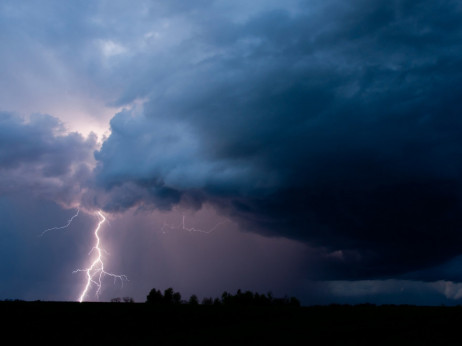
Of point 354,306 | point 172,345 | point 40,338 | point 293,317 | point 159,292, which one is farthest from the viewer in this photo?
point 159,292

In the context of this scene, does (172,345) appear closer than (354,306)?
Yes

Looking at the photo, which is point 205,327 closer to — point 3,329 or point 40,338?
point 40,338

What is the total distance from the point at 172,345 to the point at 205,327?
7.32m

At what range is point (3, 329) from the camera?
95.8ft

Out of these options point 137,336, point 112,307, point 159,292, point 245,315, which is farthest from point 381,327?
point 159,292

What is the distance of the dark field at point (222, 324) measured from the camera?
27.2m

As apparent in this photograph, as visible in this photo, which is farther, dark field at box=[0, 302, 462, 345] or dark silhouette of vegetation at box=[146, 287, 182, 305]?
dark silhouette of vegetation at box=[146, 287, 182, 305]

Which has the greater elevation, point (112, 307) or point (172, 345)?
point (112, 307)

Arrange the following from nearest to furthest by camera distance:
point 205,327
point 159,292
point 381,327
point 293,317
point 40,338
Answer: point 40,338, point 381,327, point 205,327, point 293,317, point 159,292

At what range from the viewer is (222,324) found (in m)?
34.1

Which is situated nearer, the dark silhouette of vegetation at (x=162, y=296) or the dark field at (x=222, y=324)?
the dark field at (x=222, y=324)

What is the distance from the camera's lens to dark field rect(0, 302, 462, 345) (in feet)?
89.4

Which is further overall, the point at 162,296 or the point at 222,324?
the point at 162,296

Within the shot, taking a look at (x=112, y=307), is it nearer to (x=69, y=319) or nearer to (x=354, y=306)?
(x=69, y=319)
